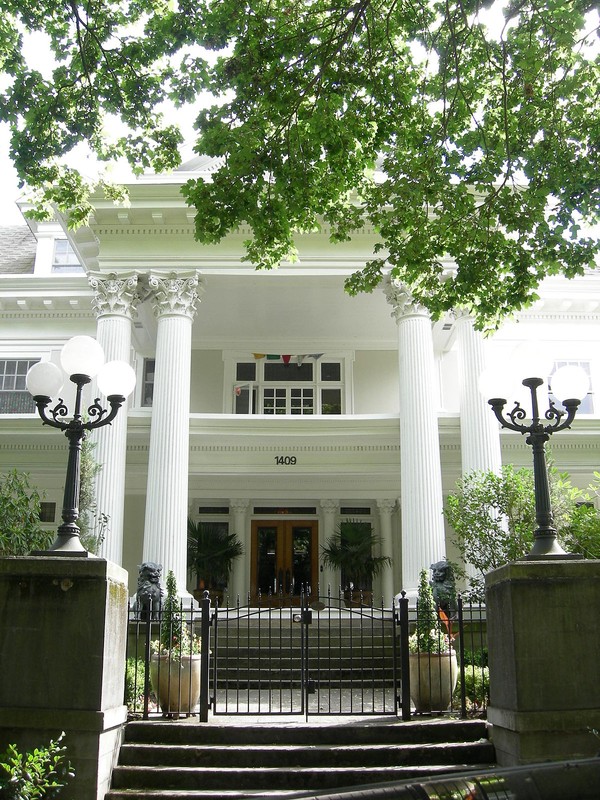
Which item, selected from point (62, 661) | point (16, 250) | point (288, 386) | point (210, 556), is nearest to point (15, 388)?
point (16, 250)

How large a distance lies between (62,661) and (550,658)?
4841 millimetres

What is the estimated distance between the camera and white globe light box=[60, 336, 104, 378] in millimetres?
9633

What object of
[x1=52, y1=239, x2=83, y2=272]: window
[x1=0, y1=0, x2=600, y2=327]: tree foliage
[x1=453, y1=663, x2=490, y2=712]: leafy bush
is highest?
[x1=52, y1=239, x2=83, y2=272]: window

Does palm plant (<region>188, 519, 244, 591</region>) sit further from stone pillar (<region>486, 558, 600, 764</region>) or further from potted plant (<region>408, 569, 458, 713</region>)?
stone pillar (<region>486, 558, 600, 764</region>)

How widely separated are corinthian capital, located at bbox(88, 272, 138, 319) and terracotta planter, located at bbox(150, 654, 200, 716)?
12549 millimetres

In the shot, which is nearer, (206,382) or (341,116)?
(341,116)

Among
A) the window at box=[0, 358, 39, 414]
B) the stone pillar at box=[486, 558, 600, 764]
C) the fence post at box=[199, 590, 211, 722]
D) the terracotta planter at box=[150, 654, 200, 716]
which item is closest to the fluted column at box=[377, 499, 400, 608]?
the window at box=[0, 358, 39, 414]

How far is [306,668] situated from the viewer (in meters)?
10.9

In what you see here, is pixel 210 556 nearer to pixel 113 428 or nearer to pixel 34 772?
pixel 113 428

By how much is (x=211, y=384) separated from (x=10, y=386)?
20.5ft

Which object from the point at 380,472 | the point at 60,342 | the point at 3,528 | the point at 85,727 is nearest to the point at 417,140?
the point at 85,727

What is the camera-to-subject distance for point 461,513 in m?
16.5

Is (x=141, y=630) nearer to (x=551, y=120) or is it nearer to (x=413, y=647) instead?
(x=413, y=647)

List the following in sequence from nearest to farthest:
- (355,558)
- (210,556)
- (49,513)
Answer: (210,556) → (355,558) → (49,513)
